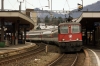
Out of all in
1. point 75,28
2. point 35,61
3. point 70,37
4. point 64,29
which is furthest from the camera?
point 64,29

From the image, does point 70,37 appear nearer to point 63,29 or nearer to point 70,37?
point 70,37

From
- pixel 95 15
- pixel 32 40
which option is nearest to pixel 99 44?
pixel 95 15

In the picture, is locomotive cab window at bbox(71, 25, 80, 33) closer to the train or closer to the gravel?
the train

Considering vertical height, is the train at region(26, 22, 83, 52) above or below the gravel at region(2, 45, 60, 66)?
above

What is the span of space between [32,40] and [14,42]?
23.9 m

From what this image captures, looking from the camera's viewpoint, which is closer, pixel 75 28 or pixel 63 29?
pixel 75 28

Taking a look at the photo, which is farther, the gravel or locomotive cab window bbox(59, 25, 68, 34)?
locomotive cab window bbox(59, 25, 68, 34)

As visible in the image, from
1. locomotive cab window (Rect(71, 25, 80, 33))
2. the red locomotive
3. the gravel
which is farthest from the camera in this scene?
locomotive cab window (Rect(71, 25, 80, 33))

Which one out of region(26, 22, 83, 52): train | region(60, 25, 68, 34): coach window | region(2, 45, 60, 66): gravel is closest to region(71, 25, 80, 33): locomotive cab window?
region(26, 22, 83, 52): train

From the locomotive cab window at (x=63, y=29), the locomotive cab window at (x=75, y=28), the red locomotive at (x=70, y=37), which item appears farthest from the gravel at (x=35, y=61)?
the locomotive cab window at (x=75, y=28)

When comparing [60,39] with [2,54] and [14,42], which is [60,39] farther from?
[14,42]

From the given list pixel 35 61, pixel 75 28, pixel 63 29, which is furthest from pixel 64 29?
pixel 35 61

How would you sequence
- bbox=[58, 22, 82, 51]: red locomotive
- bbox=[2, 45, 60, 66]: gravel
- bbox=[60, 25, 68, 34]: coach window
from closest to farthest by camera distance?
bbox=[2, 45, 60, 66]: gravel → bbox=[58, 22, 82, 51]: red locomotive → bbox=[60, 25, 68, 34]: coach window

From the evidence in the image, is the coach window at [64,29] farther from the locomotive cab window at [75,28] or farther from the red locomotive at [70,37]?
the locomotive cab window at [75,28]
